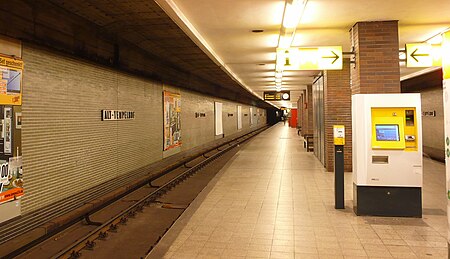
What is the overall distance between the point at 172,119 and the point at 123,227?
224 inches

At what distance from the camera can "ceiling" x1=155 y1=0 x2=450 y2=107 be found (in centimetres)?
514

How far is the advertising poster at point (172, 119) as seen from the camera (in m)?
9.97

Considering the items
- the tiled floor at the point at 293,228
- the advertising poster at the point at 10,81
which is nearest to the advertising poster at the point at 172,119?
the tiled floor at the point at 293,228

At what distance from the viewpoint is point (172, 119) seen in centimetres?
1057

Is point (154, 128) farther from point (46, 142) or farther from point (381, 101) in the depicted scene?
point (381, 101)

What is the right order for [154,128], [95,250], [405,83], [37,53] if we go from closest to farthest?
[95,250] → [37,53] → [154,128] → [405,83]

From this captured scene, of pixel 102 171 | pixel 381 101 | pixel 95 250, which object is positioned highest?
pixel 381 101

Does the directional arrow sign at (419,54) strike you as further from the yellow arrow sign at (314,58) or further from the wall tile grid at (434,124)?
the wall tile grid at (434,124)

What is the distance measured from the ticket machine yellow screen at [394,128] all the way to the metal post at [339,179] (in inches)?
26.4

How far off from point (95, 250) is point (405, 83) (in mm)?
15834

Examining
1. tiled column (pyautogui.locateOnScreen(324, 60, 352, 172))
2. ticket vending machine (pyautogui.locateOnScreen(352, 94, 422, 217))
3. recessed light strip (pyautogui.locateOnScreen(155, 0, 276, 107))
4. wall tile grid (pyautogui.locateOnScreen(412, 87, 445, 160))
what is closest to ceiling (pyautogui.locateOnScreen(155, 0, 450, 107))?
recessed light strip (pyautogui.locateOnScreen(155, 0, 276, 107))

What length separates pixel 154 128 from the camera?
908cm

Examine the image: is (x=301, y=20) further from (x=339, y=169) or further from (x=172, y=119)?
(x=172, y=119)

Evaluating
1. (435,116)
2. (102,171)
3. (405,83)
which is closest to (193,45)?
(102,171)
